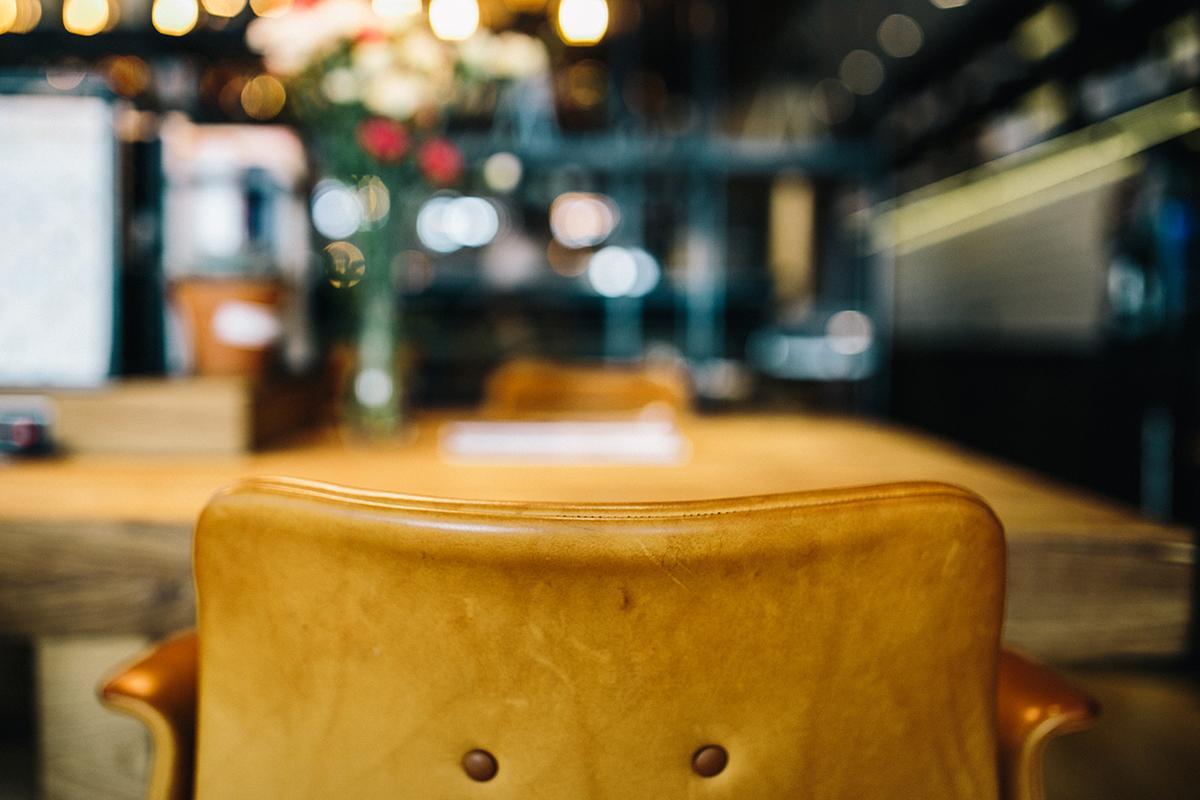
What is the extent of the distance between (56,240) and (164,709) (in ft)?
3.56

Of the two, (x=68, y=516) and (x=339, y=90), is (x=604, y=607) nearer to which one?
(x=68, y=516)

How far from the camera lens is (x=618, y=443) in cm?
157

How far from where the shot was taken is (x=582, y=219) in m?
9.67

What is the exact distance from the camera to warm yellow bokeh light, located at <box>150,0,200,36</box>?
2.26m

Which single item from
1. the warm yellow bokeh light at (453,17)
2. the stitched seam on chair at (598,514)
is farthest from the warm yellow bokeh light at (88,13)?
the stitched seam on chair at (598,514)

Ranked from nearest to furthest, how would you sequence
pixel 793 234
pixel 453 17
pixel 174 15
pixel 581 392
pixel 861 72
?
pixel 453 17 → pixel 581 392 → pixel 174 15 → pixel 861 72 → pixel 793 234

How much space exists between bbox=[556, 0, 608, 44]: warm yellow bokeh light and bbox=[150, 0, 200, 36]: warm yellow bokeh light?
3.66 feet

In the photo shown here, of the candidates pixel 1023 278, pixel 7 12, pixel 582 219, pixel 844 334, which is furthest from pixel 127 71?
pixel 582 219

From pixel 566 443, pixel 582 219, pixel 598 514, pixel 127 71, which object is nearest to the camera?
pixel 598 514

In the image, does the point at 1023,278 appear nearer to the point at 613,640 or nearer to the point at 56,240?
the point at 56,240

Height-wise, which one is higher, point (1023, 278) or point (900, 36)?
point (900, 36)

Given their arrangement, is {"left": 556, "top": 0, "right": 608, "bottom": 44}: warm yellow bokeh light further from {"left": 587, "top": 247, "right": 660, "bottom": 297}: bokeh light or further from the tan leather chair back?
{"left": 587, "top": 247, "right": 660, "bottom": 297}: bokeh light

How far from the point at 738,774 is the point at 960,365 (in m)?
6.72

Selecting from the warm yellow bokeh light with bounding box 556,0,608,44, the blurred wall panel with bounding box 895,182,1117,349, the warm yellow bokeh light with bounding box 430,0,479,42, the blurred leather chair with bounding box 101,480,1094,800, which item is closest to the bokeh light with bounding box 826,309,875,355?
the blurred wall panel with bounding box 895,182,1117,349
